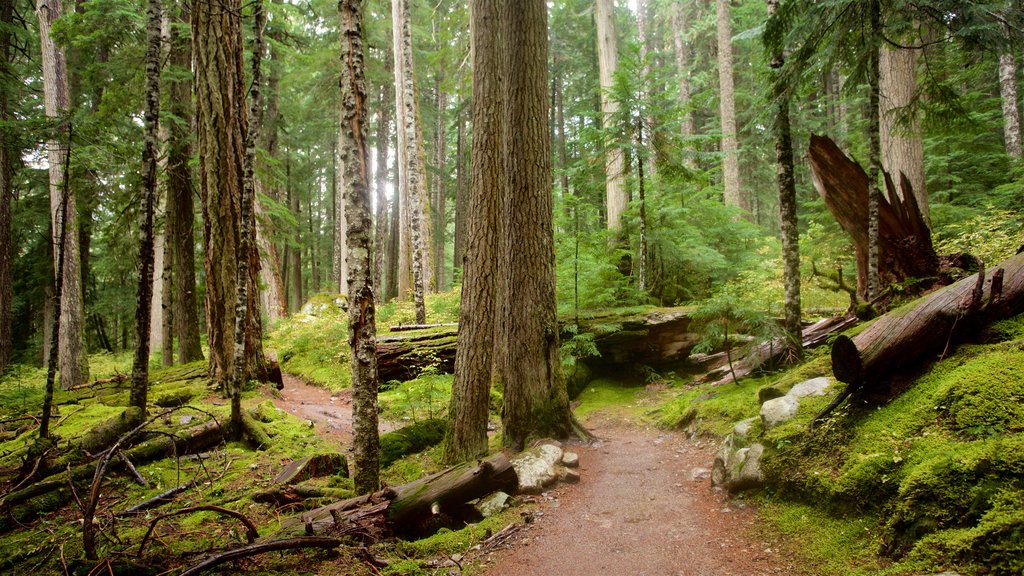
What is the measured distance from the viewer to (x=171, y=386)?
8688mm

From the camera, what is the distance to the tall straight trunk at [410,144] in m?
12.8

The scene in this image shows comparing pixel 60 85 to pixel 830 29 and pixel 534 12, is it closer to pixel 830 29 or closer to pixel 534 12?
pixel 534 12

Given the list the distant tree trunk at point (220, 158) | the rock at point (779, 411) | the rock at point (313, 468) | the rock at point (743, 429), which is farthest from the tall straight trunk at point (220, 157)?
the rock at point (779, 411)

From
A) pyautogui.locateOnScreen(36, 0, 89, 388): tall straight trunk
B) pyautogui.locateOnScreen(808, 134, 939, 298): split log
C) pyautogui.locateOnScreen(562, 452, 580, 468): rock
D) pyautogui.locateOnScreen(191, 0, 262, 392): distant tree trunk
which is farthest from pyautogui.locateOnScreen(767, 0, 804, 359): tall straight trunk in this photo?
pyautogui.locateOnScreen(36, 0, 89, 388): tall straight trunk

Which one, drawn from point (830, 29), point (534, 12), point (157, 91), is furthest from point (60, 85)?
point (830, 29)

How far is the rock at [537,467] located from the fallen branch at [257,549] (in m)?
2.28

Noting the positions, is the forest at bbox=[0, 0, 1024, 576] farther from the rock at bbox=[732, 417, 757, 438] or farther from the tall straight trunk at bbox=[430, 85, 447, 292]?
the tall straight trunk at bbox=[430, 85, 447, 292]

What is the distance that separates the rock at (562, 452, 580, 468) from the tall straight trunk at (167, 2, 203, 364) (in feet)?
29.5

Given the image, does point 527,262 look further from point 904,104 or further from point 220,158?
point 904,104

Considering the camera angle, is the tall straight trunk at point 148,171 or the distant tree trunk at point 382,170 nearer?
the tall straight trunk at point 148,171

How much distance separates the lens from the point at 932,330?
13.4 ft

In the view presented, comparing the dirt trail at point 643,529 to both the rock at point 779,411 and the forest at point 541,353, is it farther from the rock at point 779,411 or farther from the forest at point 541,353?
the rock at point 779,411

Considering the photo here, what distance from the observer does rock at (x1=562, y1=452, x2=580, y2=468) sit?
5789 millimetres

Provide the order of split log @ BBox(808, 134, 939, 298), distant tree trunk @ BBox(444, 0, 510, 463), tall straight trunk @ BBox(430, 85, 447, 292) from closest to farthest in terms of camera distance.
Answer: distant tree trunk @ BBox(444, 0, 510, 463) < split log @ BBox(808, 134, 939, 298) < tall straight trunk @ BBox(430, 85, 447, 292)
